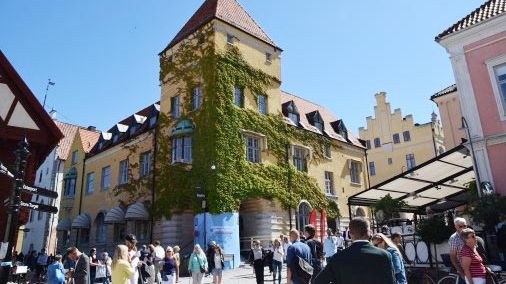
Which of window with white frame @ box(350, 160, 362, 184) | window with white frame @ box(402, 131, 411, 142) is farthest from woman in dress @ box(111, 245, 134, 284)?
window with white frame @ box(402, 131, 411, 142)

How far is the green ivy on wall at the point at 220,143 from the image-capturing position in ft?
78.5

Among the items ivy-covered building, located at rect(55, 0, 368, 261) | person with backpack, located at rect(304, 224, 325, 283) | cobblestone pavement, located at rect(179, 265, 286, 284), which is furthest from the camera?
ivy-covered building, located at rect(55, 0, 368, 261)

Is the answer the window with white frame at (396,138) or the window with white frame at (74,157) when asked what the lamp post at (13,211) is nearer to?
the window with white frame at (74,157)

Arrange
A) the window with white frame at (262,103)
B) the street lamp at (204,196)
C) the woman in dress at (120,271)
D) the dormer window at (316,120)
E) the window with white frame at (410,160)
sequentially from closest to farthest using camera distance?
the woman in dress at (120,271) < the street lamp at (204,196) < the window with white frame at (262,103) < the dormer window at (316,120) < the window with white frame at (410,160)

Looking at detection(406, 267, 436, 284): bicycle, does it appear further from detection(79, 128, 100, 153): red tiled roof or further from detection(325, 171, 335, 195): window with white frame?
detection(79, 128, 100, 153): red tiled roof

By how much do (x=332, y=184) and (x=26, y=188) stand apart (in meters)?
27.1

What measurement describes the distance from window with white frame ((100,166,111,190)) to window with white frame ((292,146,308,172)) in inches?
634

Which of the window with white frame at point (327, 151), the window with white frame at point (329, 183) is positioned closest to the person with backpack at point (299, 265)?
the window with white frame at point (329, 183)

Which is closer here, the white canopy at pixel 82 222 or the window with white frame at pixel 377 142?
the white canopy at pixel 82 222

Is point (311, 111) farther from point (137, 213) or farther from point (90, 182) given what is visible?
point (90, 182)

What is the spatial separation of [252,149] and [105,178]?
15.4m

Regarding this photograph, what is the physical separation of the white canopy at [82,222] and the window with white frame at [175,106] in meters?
13.9

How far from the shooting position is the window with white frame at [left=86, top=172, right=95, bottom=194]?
36.0 metres

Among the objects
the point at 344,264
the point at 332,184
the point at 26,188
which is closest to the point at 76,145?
the point at 332,184
